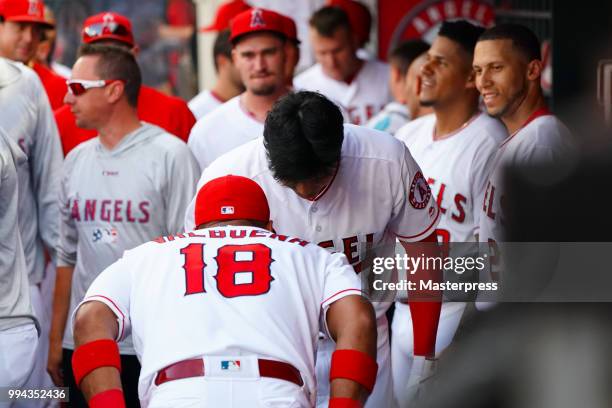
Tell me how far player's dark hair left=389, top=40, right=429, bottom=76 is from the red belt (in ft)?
13.3

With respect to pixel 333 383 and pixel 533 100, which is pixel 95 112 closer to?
pixel 533 100

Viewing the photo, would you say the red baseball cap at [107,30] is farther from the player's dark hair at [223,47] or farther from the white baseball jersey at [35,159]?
the player's dark hair at [223,47]

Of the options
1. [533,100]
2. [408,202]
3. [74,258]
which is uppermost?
[533,100]

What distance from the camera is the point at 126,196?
5262 millimetres

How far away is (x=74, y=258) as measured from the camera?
217 inches

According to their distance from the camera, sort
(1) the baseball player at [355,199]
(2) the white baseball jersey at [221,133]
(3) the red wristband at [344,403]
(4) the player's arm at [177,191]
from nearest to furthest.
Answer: (3) the red wristband at [344,403], (1) the baseball player at [355,199], (4) the player's arm at [177,191], (2) the white baseball jersey at [221,133]

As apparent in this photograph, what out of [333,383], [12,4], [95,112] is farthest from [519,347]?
[12,4]

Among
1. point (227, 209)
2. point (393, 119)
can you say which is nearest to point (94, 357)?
point (227, 209)

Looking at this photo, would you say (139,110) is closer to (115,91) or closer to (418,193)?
(115,91)

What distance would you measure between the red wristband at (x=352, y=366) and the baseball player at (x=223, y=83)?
430 centimetres

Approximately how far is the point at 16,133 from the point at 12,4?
124 cm

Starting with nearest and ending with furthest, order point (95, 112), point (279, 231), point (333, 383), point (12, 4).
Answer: point (333, 383), point (279, 231), point (95, 112), point (12, 4)

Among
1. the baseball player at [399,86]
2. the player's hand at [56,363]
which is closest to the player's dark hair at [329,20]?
the baseball player at [399,86]

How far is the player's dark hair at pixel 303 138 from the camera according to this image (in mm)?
4031
